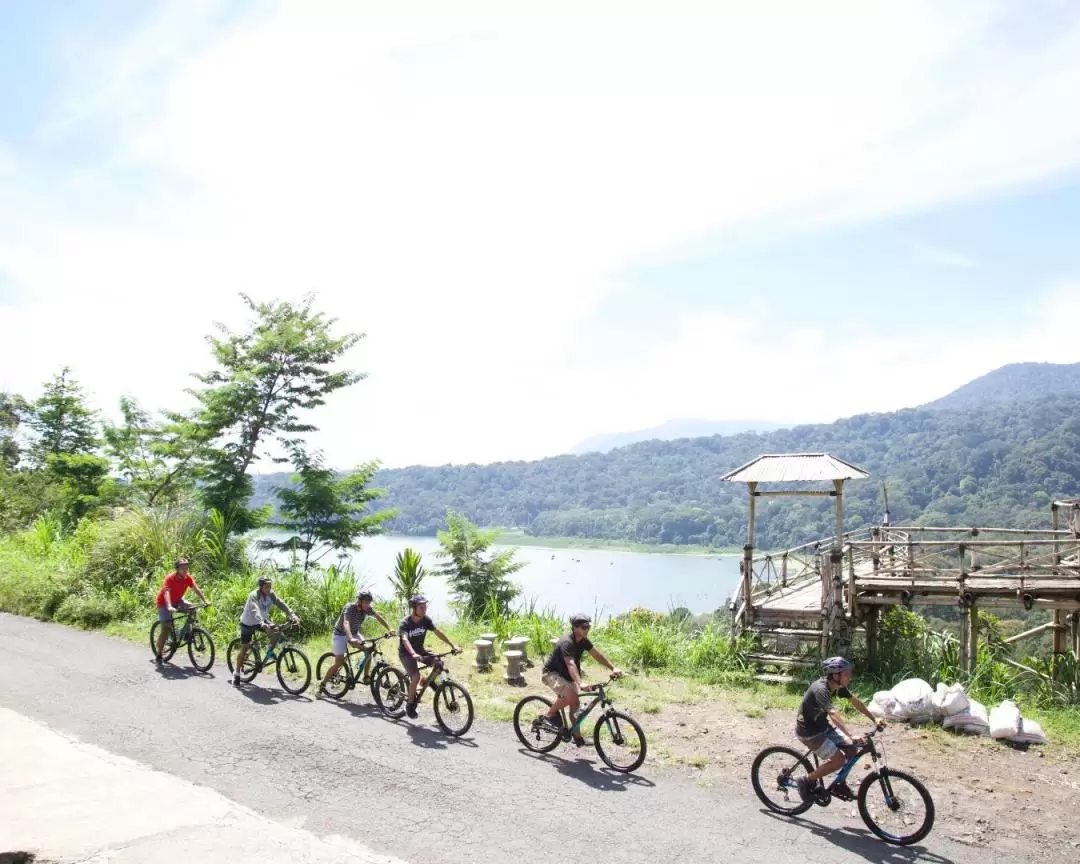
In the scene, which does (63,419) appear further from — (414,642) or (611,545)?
(611,545)

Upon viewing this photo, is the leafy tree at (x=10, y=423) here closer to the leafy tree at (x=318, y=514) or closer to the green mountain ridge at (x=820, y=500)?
the green mountain ridge at (x=820, y=500)

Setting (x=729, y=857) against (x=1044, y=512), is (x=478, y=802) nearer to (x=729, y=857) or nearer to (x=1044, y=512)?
(x=729, y=857)

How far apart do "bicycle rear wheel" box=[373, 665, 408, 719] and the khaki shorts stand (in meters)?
2.65

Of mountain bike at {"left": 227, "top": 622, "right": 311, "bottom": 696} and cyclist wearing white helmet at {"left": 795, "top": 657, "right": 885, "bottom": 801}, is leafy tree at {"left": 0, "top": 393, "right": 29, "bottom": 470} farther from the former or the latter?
cyclist wearing white helmet at {"left": 795, "top": 657, "right": 885, "bottom": 801}

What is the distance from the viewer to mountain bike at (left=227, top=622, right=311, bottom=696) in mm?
12930

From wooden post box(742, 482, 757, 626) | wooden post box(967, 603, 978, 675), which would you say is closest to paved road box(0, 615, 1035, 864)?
wooden post box(742, 482, 757, 626)

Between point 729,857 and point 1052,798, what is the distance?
452 centimetres

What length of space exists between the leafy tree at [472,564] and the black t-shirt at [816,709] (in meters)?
16.8

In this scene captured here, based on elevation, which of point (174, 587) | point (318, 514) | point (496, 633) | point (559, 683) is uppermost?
point (318, 514)

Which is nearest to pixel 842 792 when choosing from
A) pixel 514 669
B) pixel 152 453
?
pixel 514 669

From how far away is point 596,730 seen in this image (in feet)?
32.3

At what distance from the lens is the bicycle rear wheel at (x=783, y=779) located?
8453 mm

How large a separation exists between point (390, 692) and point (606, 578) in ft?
269

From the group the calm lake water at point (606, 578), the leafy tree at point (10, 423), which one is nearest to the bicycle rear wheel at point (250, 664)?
the calm lake water at point (606, 578)
